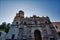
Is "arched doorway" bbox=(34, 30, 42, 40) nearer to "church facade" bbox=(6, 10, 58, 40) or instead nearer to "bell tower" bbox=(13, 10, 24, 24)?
"church facade" bbox=(6, 10, 58, 40)

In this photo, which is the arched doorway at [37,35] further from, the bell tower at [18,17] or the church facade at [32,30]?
the bell tower at [18,17]

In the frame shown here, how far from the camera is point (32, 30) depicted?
23531 millimetres

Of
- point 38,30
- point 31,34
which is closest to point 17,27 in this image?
point 31,34

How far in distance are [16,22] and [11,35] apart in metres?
5.30

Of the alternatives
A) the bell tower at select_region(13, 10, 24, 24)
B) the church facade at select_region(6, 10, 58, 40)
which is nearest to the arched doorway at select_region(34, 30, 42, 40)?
the church facade at select_region(6, 10, 58, 40)

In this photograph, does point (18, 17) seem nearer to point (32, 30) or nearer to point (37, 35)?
point (32, 30)

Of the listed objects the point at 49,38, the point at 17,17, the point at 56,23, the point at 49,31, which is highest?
the point at 17,17

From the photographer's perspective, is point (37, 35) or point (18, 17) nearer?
point (37, 35)

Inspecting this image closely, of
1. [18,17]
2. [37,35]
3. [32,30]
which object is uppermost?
[18,17]

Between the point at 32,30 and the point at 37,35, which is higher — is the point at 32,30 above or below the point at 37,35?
above

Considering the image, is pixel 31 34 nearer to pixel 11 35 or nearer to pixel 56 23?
pixel 11 35

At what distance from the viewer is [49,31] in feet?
75.6

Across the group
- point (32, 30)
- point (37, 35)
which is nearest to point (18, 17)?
point (32, 30)

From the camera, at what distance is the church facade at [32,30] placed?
73.0 ft
